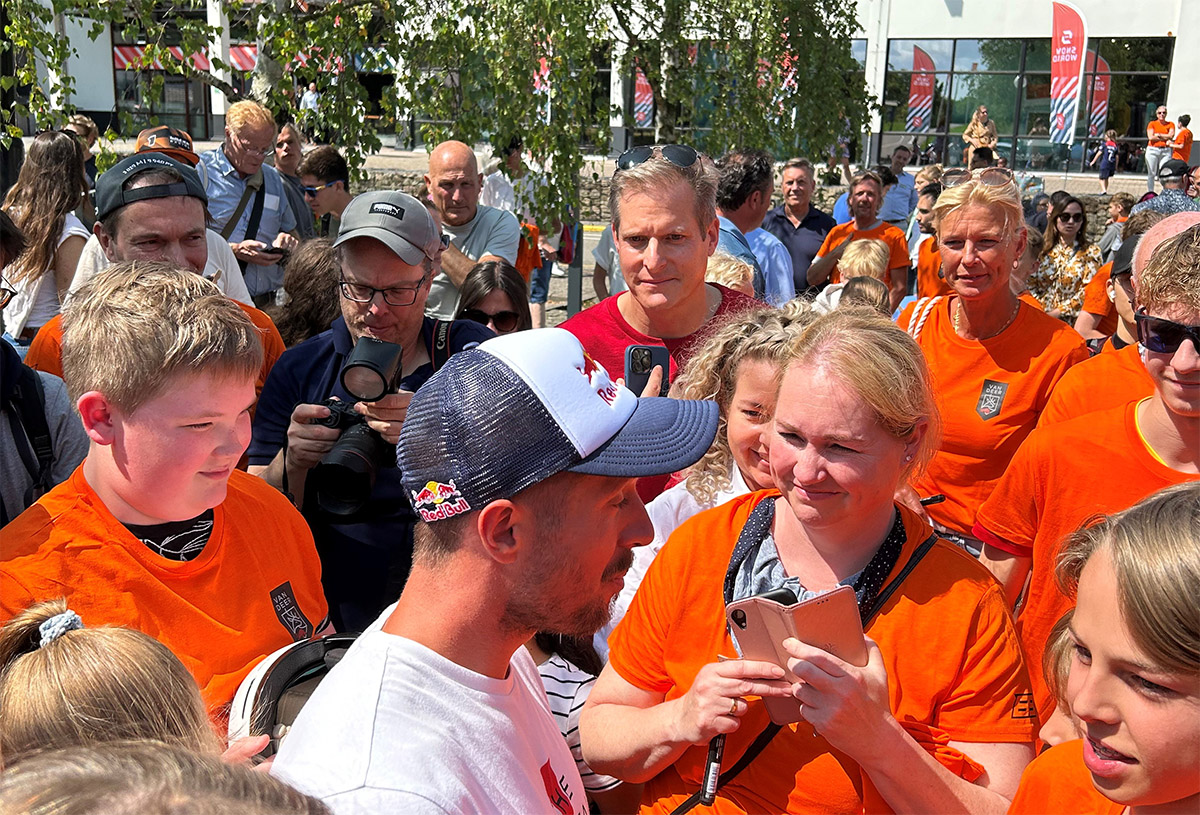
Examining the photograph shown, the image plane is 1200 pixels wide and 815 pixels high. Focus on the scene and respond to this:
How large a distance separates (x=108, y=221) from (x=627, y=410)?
239 centimetres

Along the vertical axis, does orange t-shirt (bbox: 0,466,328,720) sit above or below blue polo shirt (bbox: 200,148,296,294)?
below

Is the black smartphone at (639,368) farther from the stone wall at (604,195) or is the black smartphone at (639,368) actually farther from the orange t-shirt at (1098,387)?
the stone wall at (604,195)

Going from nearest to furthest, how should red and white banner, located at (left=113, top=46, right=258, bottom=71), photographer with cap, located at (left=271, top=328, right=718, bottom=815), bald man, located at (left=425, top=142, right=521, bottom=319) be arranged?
photographer with cap, located at (left=271, top=328, right=718, bottom=815) → bald man, located at (left=425, top=142, right=521, bottom=319) → red and white banner, located at (left=113, top=46, right=258, bottom=71)

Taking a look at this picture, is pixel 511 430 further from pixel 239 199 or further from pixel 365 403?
pixel 239 199

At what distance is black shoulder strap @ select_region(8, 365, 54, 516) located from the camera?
2695 millimetres

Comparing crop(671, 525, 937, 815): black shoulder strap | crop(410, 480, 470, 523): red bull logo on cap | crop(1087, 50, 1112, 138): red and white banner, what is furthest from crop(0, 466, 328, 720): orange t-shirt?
crop(1087, 50, 1112, 138): red and white banner

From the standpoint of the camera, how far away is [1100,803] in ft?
5.36

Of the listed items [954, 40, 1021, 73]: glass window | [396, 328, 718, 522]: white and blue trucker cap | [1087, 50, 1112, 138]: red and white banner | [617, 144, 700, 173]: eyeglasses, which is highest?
[954, 40, 1021, 73]: glass window

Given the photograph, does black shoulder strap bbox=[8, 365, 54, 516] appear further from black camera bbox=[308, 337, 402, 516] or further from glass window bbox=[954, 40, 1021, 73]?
glass window bbox=[954, 40, 1021, 73]

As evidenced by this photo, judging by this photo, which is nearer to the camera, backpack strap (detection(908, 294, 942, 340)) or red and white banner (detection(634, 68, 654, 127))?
backpack strap (detection(908, 294, 942, 340))

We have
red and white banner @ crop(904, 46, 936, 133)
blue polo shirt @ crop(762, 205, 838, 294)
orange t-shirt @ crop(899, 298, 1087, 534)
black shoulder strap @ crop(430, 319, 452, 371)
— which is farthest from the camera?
red and white banner @ crop(904, 46, 936, 133)

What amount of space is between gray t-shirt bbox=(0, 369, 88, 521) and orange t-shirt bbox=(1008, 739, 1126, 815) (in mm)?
2419

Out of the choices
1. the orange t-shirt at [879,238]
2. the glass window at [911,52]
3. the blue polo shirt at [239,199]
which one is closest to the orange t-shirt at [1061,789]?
the blue polo shirt at [239,199]

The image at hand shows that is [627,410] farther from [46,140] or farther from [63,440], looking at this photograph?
[46,140]
